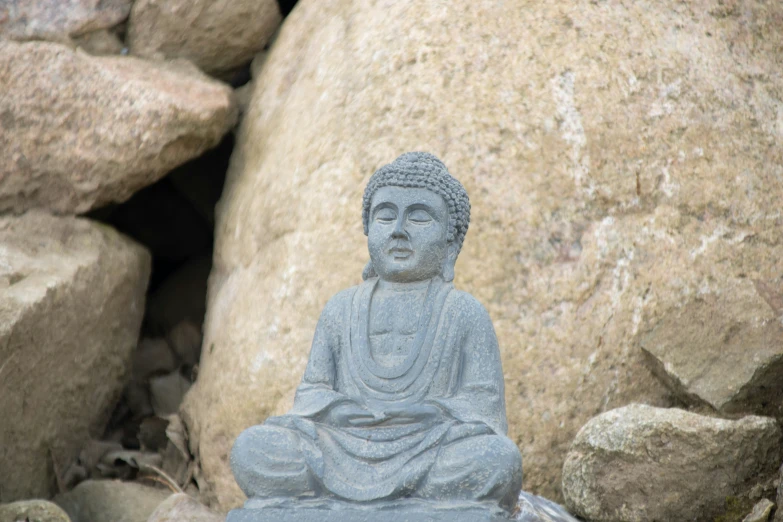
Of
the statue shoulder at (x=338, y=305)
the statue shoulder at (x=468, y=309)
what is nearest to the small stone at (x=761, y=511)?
the statue shoulder at (x=468, y=309)

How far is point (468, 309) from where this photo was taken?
269 inches

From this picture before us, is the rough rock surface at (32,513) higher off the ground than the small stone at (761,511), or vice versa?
the small stone at (761,511)

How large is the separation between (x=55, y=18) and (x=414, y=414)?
527 centimetres

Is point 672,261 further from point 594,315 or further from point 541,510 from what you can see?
point 541,510

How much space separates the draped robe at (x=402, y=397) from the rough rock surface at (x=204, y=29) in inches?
168

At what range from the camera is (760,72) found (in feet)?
30.2

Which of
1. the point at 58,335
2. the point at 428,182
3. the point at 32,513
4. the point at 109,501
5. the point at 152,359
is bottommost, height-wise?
the point at 109,501

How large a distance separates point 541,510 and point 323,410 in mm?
1356

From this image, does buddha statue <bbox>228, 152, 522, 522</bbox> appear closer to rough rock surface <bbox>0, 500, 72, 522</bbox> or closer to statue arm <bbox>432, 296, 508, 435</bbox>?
statue arm <bbox>432, 296, 508, 435</bbox>

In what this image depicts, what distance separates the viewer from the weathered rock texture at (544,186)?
845 cm

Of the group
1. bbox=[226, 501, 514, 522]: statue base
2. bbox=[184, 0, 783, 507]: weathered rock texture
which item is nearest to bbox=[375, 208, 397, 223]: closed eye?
bbox=[226, 501, 514, 522]: statue base

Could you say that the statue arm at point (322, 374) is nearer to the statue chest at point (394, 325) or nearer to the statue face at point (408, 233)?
the statue chest at point (394, 325)

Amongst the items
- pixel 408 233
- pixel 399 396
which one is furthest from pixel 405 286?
pixel 399 396

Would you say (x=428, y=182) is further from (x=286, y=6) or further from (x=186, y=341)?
(x=286, y=6)
